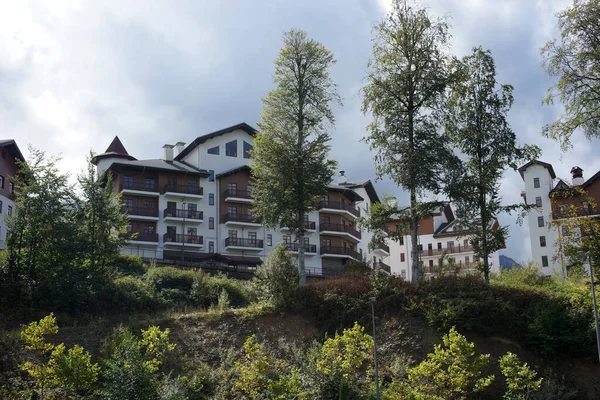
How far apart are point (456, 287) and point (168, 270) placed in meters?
19.7

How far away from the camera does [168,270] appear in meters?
43.1

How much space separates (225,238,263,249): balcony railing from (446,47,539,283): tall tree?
34.6 metres

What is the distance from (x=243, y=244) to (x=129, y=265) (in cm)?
2107

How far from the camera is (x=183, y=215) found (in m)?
65.1

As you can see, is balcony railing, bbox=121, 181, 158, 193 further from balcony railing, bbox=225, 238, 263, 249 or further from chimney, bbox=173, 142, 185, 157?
balcony railing, bbox=225, 238, 263, 249

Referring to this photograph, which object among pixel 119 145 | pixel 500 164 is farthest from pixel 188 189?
pixel 500 164

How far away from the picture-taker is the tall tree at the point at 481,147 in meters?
33.0

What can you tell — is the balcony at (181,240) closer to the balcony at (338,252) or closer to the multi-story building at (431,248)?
the balcony at (338,252)

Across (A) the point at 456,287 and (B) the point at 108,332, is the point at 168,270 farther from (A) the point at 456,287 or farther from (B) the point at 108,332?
(A) the point at 456,287

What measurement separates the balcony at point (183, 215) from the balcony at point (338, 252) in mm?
13502

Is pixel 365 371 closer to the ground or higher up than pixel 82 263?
closer to the ground

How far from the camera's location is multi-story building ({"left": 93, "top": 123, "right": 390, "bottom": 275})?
64125 mm

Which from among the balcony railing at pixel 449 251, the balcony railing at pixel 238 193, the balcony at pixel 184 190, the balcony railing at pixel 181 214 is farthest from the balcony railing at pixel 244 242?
the balcony railing at pixel 449 251

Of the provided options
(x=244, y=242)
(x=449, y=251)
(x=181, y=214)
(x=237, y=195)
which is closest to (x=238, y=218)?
(x=237, y=195)
